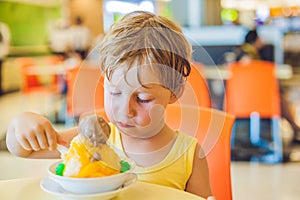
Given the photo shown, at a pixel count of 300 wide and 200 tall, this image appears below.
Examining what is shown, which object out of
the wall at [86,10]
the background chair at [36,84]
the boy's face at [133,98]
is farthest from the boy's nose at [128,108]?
the wall at [86,10]

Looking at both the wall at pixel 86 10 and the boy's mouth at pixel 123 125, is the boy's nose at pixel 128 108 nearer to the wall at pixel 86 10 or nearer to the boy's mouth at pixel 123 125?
the boy's mouth at pixel 123 125

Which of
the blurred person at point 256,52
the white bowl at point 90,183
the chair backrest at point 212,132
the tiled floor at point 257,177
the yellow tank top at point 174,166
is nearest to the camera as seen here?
the white bowl at point 90,183

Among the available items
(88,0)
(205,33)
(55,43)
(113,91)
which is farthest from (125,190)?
(88,0)

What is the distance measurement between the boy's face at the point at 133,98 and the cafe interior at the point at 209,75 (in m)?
0.06

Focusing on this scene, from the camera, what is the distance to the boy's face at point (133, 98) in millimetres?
866

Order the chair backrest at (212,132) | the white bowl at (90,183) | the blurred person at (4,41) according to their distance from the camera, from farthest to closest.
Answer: the blurred person at (4,41)
the chair backrest at (212,132)
the white bowl at (90,183)

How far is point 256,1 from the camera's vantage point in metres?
7.16

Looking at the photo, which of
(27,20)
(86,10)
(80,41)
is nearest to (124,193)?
(80,41)

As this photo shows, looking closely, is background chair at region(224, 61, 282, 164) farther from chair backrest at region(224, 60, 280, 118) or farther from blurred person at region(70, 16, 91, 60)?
blurred person at region(70, 16, 91, 60)

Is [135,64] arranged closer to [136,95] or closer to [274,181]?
[136,95]

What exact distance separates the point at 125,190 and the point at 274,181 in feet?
7.81

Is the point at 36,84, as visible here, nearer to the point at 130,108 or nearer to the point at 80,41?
the point at 80,41

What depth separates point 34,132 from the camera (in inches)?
35.1

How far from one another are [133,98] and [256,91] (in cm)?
259
